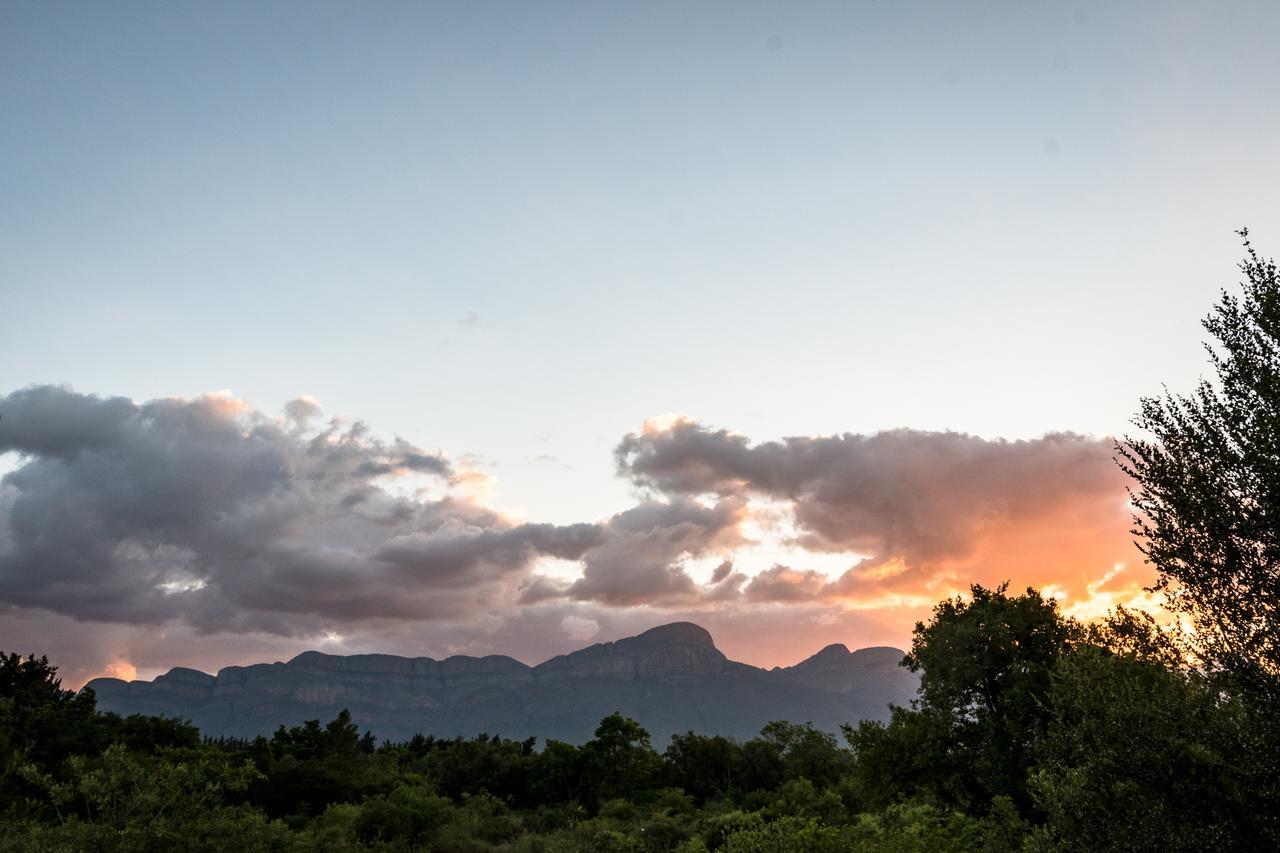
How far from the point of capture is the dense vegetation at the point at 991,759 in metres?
16.7

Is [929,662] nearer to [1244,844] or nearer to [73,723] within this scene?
[1244,844]

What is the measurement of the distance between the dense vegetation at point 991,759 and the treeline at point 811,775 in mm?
88

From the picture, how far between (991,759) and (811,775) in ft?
164

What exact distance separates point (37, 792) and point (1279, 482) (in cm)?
7044

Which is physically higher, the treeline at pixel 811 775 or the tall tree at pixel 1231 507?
the tall tree at pixel 1231 507

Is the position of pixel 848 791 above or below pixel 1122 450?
below

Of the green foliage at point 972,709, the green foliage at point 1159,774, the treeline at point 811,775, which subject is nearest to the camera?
the green foliage at point 1159,774

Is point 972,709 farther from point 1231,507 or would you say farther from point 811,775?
point 811,775

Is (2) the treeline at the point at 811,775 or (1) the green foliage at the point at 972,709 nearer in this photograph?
(2) the treeline at the point at 811,775

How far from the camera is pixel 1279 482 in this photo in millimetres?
16578

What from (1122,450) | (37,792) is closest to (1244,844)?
(1122,450)

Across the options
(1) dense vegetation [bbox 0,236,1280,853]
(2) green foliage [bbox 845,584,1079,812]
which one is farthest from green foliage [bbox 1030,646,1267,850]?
(2) green foliage [bbox 845,584,1079,812]

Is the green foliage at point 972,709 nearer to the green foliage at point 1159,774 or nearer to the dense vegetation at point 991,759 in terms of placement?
the dense vegetation at point 991,759

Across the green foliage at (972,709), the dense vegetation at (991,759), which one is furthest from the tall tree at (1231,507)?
the green foliage at (972,709)
